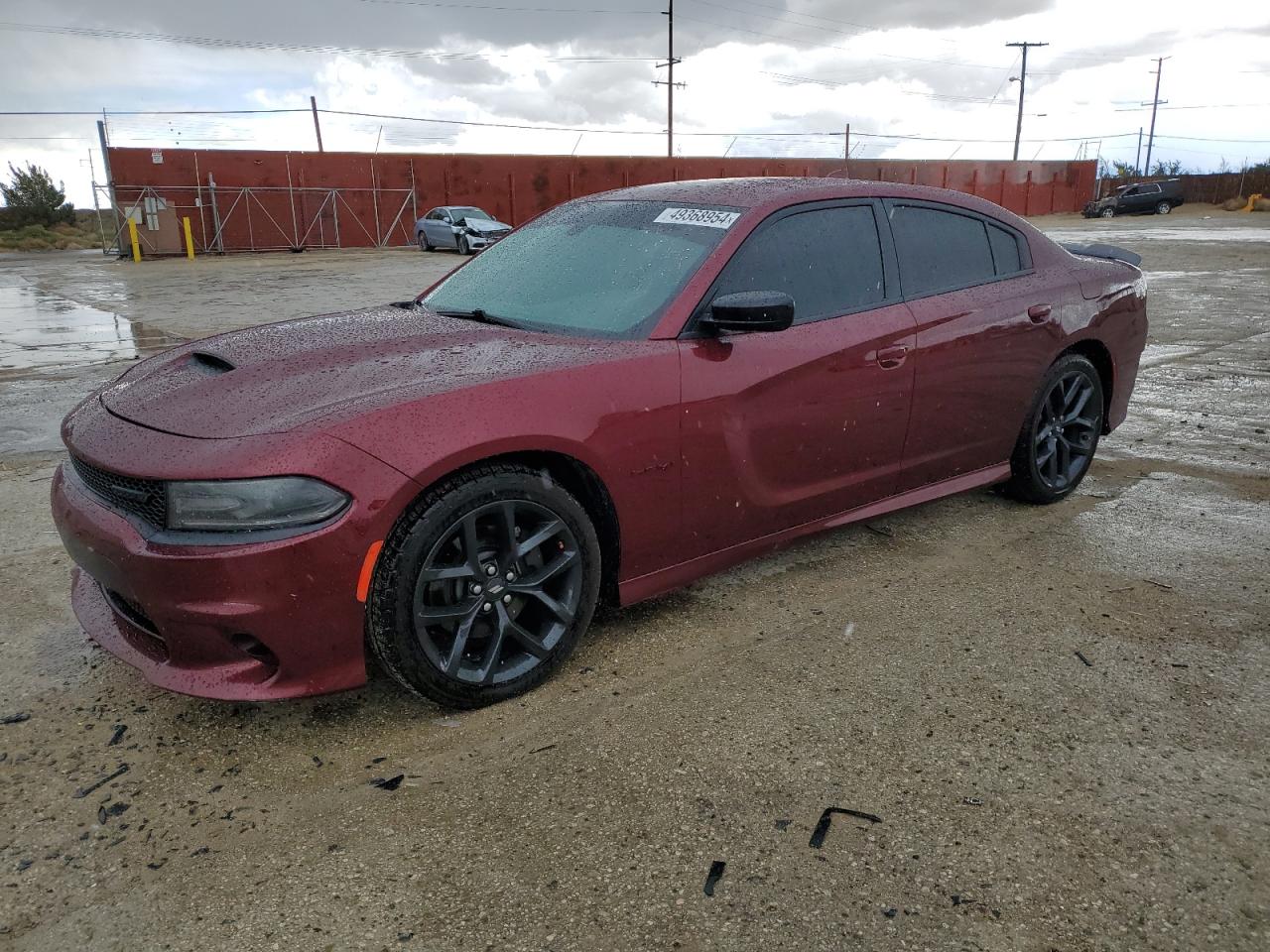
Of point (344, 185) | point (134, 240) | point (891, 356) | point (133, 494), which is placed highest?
point (344, 185)

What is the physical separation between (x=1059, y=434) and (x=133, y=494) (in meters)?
3.91

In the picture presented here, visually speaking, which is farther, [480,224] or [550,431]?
[480,224]

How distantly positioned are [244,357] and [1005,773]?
2.52 metres

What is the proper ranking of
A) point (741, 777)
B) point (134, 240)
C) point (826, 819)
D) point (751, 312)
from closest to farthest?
1. point (826, 819)
2. point (741, 777)
3. point (751, 312)
4. point (134, 240)

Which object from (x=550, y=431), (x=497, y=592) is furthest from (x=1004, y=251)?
(x=497, y=592)

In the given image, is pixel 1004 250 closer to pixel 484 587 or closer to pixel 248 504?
pixel 484 587

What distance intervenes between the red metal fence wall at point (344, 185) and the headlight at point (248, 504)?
2960 centimetres

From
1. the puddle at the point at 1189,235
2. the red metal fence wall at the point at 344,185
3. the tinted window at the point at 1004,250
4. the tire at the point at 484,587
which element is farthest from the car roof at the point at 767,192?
the red metal fence wall at the point at 344,185

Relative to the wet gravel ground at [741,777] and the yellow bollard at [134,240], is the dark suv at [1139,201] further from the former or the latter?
the wet gravel ground at [741,777]

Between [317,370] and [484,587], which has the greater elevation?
[317,370]

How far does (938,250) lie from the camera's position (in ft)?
13.0

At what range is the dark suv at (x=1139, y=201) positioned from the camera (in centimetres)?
4388

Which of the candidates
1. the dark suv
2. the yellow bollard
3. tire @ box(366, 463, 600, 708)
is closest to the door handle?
tire @ box(366, 463, 600, 708)

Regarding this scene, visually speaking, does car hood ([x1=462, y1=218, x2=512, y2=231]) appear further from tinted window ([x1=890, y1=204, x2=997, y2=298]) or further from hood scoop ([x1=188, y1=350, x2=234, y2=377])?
hood scoop ([x1=188, y1=350, x2=234, y2=377])
